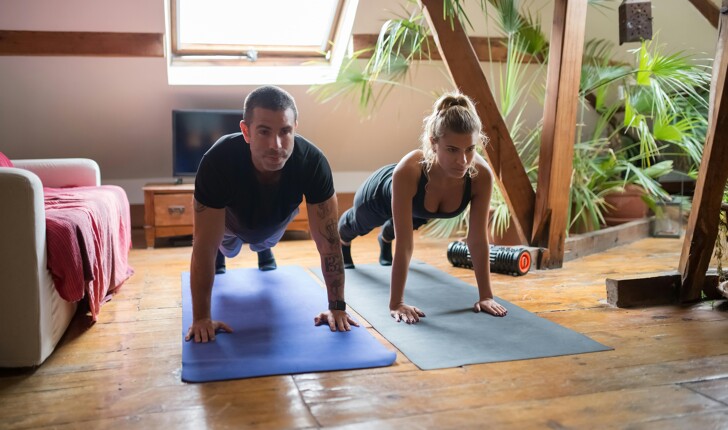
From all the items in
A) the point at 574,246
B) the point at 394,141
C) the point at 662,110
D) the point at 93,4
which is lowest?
the point at 574,246

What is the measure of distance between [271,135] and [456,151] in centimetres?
64

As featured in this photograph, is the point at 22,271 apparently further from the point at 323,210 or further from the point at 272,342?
the point at 323,210

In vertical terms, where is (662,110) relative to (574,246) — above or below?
above

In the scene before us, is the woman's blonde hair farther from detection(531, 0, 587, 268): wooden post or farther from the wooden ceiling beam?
the wooden ceiling beam

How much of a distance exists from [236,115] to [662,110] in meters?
2.76

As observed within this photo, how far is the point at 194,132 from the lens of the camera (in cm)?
438

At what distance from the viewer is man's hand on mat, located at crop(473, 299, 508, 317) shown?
228 centimetres

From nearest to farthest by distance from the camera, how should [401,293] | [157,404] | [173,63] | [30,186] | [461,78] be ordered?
1. [157,404]
2. [30,186]
3. [401,293]
4. [461,78]
5. [173,63]

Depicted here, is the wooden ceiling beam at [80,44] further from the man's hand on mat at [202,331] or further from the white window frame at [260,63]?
the man's hand on mat at [202,331]

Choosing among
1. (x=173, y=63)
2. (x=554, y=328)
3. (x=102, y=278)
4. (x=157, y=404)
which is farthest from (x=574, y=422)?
(x=173, y=63)

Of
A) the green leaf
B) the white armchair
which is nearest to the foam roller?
the green leaf

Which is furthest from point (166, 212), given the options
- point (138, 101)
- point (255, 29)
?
point (255, 29)

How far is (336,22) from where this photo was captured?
446 cm

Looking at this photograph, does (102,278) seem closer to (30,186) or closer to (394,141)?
(30,186)
